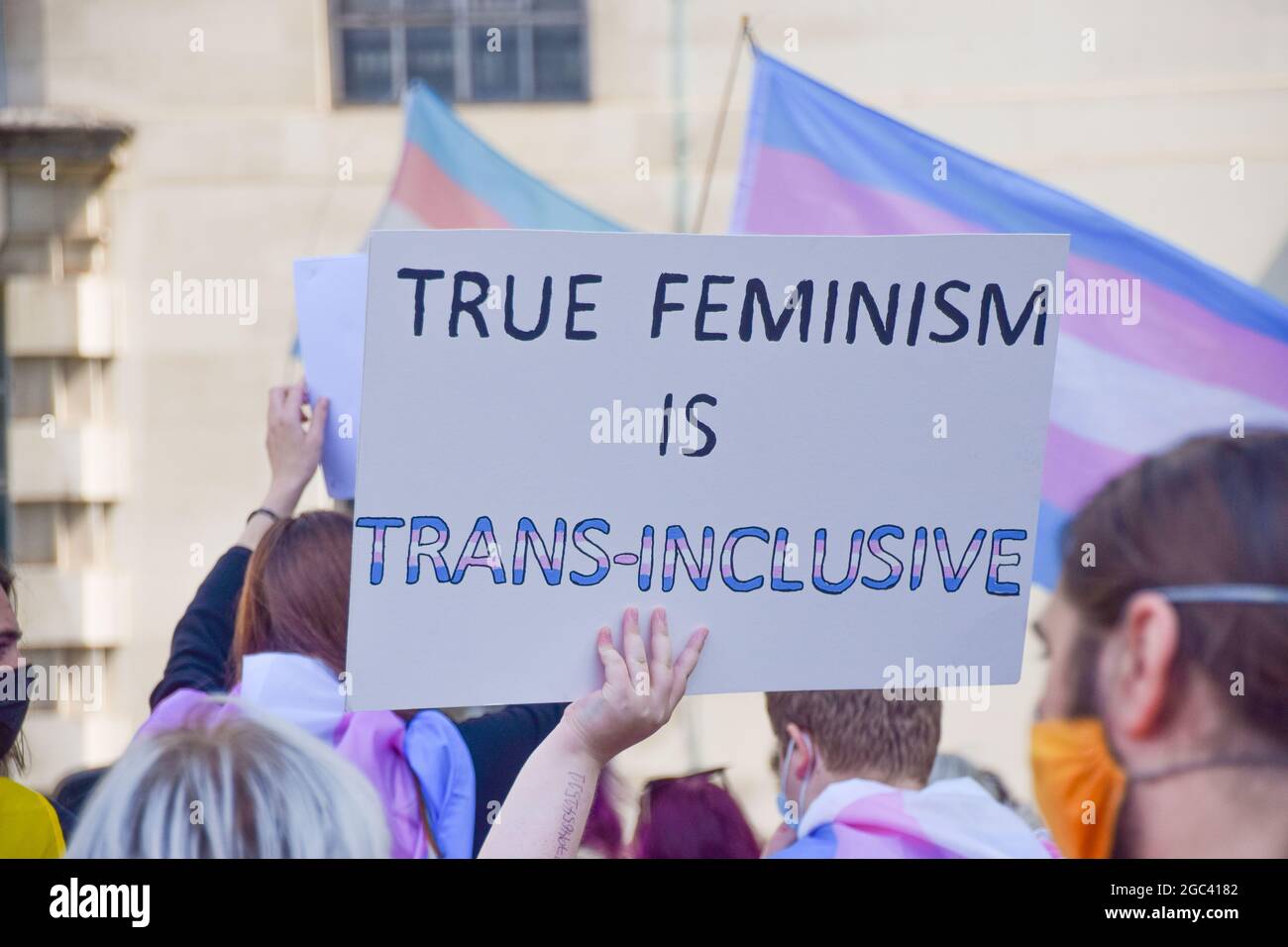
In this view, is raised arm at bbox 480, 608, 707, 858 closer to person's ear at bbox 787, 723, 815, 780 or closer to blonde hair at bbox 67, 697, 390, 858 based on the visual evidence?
blonde hair at bbox 67, 697, 390, 858

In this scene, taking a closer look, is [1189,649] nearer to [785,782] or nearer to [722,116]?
[785,782]

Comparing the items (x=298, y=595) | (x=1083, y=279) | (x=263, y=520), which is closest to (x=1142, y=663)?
(x=298, y=595)

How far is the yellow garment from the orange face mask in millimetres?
1382

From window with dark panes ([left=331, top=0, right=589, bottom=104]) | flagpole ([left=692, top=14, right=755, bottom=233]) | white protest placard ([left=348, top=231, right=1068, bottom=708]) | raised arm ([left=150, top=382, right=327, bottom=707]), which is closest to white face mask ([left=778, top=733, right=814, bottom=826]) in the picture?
white protest placard ([left=348, top=231, right=1068, bottom=708])

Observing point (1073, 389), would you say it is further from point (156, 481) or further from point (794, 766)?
point (156, 481)

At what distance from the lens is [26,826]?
2203 mm

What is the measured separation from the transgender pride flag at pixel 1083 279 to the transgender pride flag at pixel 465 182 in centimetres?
104

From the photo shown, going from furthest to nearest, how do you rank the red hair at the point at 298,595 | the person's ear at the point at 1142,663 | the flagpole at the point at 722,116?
1. the flagpole at the point at 722,116
2. the red hair at the point at 298,595
3. the person's ear at the point at 1142,663

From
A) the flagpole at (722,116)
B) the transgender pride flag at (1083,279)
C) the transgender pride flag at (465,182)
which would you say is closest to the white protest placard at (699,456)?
the transgender pride flag at (1083,279)

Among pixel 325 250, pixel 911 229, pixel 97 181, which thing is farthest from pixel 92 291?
pixel 911 229

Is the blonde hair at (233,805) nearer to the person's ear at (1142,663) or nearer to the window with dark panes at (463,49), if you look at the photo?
the person's ear at (1142,663)

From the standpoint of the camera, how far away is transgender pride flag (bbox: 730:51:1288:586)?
3.95 m

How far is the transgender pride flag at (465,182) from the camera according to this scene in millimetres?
5395
